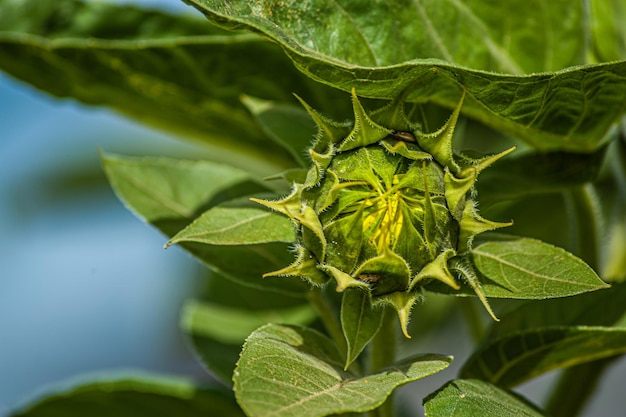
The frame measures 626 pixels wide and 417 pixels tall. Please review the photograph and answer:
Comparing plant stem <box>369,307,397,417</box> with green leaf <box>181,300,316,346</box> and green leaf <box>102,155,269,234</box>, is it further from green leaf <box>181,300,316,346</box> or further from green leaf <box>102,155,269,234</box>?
green leaf <box>181,300,316,346</box>

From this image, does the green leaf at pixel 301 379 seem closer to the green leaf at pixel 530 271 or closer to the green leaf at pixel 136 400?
the green leaf at pixel 530 271

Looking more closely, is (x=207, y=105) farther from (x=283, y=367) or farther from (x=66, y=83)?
(x=283, y=367)

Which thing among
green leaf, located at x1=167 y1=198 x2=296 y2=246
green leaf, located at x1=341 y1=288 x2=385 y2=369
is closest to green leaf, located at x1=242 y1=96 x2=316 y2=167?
green leaf, located at x1=167 y1=198 x2=296 y2=246


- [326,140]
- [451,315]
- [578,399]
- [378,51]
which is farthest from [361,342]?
[451,315]

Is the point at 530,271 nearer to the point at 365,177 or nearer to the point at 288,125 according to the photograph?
the point at 365,177

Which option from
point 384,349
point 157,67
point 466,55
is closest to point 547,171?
point 466,55

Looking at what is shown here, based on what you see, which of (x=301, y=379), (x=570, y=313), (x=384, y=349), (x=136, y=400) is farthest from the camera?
(x=136, y=400)

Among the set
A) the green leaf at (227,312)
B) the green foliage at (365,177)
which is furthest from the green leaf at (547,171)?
the green leaf at (227,312)
